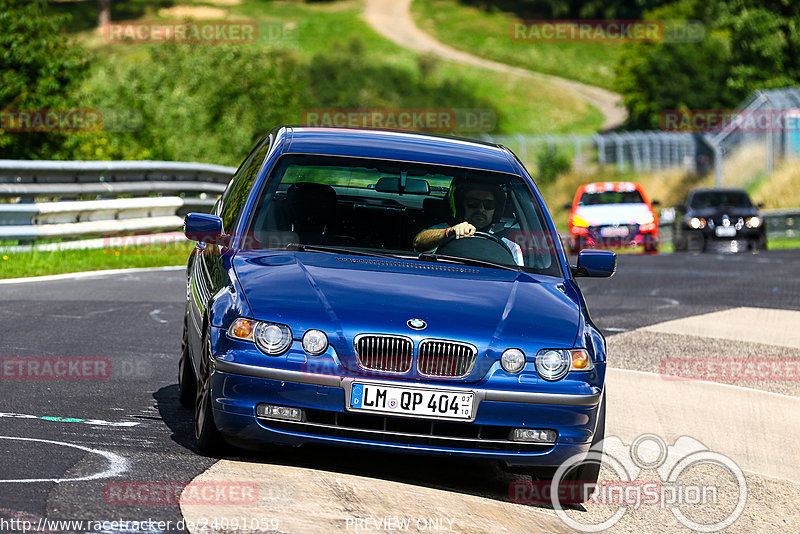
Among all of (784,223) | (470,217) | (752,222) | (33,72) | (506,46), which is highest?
(506,46)

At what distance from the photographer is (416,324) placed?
5.79m

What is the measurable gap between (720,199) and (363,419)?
999 inches

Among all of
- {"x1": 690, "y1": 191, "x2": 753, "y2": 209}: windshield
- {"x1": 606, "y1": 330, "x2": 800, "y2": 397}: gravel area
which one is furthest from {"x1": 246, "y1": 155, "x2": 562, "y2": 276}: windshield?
{"x1": 690, "y1": 191, "x2": 753, "y2": 209}: windshield

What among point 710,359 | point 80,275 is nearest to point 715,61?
point 80,275

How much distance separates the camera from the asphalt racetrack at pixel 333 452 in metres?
5.22

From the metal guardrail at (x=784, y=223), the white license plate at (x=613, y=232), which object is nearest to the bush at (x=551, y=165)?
the metal guardrail at (x=784, y=223)

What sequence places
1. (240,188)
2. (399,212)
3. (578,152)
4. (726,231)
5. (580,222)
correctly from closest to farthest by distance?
(399,212) < (240,188) < (580,222) < (726,231) < (578,152)

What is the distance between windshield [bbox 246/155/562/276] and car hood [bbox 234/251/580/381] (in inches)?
10.6

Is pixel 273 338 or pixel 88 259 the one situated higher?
pixel 273 338

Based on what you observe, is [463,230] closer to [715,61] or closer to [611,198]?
[611,198]

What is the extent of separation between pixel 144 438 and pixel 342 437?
122cm

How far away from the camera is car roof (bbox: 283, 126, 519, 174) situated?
7267 millimetres

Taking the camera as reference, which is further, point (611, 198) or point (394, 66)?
point (394, 66)

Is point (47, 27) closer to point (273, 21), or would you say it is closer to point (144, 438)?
point (144, 438)
